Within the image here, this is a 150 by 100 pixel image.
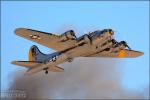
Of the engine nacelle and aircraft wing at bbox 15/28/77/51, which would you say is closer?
the engine nacelle

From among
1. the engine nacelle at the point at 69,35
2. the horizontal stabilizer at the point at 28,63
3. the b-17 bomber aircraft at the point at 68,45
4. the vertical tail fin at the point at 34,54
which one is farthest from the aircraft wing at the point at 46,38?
the vertical tail fin at the point at 34,54

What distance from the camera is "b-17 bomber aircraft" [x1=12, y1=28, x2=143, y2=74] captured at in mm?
54625

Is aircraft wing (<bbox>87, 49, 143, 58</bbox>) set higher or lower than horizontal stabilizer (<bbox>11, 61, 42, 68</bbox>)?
higher

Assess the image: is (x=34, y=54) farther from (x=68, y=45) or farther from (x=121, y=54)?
(x=121, y=54)

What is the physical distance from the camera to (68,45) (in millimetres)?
57094

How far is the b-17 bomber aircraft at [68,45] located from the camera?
179 ft

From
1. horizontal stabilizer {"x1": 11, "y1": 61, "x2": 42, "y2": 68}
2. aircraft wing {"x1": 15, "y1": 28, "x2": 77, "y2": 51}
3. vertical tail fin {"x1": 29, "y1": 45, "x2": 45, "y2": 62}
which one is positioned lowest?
horizontal stabilizer {"x1": 11, "y1": 61, "x2": 42, "y2": 68}

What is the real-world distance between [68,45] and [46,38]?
10.6 feet

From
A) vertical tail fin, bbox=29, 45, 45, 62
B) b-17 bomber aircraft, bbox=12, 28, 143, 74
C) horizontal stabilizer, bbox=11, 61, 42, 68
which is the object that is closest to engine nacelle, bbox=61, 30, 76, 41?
b-17 bomber aircraft, bbox=12, 28, 143, 74

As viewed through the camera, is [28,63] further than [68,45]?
Yes

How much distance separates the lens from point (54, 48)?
59.9 meters

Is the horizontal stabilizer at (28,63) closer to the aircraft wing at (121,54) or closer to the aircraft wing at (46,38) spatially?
the aircraft wing at (46,38)

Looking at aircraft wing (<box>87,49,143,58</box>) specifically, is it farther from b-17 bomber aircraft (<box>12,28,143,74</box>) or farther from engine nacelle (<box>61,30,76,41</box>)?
engine nacelle (<box>61,30,76,41</box>)

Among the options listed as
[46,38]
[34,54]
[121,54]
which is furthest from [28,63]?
[121,54]
